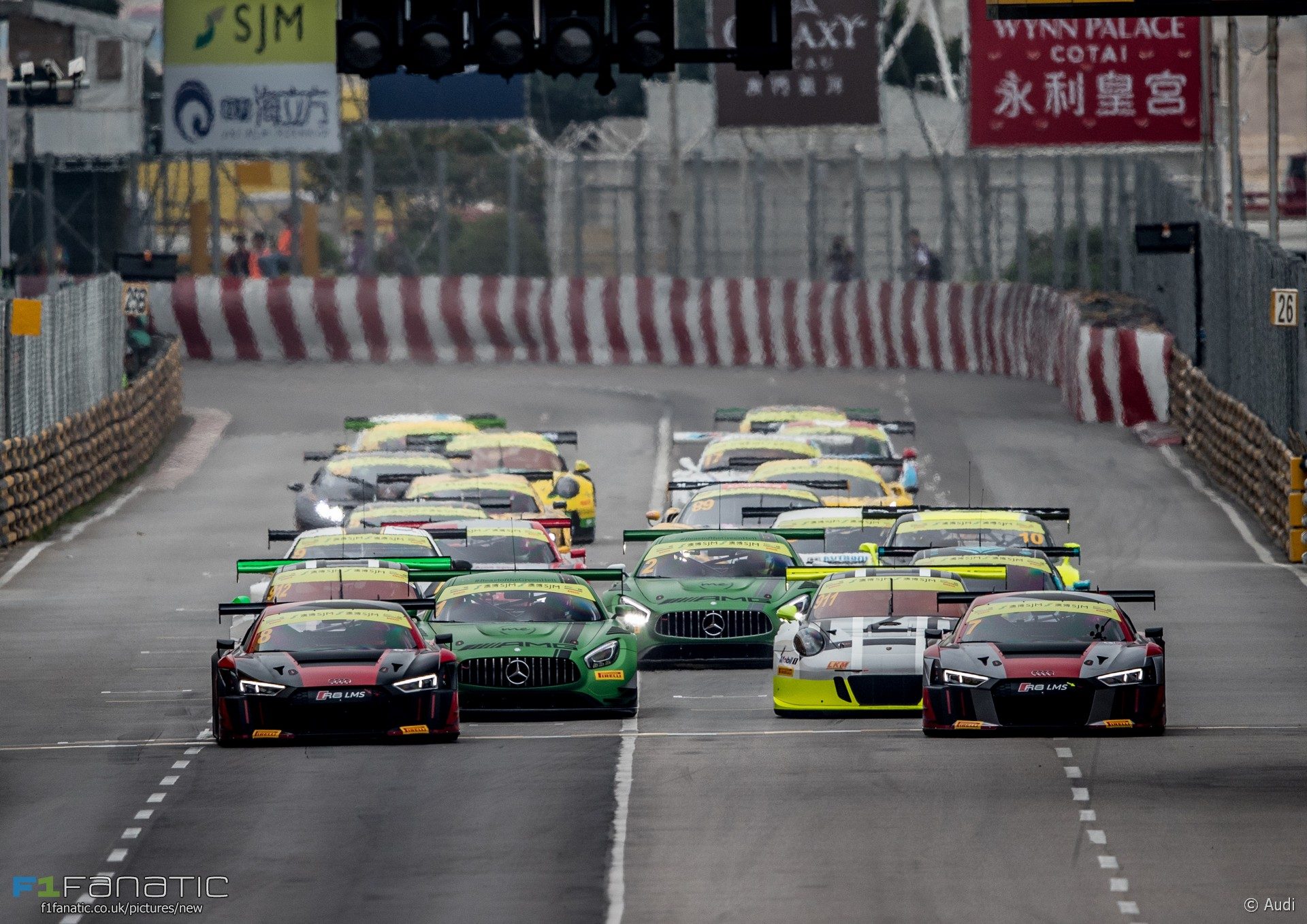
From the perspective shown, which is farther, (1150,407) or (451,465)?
(1150,407)

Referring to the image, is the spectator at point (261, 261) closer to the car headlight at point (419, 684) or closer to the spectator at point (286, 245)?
the spectator at point (286, 245)

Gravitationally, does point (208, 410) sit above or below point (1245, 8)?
below

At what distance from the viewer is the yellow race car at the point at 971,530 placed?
82.8 ft

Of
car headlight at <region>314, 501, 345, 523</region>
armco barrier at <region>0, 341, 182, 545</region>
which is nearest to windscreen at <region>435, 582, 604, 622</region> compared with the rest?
car headlight at <region>314, 501, 345, 523</region>

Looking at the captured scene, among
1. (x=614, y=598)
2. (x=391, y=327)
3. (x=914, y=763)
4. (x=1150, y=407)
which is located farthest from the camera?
(x=391, y=327)

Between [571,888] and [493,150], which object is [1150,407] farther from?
[493,150]

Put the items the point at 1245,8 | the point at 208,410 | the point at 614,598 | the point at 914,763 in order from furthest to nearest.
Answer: the point at 208,410, the point at 614,598, the point at 1245,8, the point at 914,763

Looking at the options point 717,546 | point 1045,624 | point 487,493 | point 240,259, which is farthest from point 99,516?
point 240,259

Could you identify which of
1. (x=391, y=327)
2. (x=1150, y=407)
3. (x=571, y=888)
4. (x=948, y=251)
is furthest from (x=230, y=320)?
(x=571, y=888)

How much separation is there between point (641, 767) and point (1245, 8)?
668cm

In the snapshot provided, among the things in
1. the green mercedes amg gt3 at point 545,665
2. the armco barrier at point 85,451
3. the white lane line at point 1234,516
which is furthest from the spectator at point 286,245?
the green mercedes amg gt3 at point 545,665

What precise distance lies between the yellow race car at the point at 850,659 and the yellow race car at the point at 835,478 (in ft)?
29.6

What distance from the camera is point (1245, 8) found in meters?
19.2

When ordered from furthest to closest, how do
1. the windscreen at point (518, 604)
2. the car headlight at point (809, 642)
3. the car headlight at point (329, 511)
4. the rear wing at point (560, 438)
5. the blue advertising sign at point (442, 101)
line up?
the blue advertising sign at point (442, 101), the rear wing at point (560, 438), the car headlight at point (329, 511), the windscreen at point (518, 604), the car headlight at point (809, 642)
